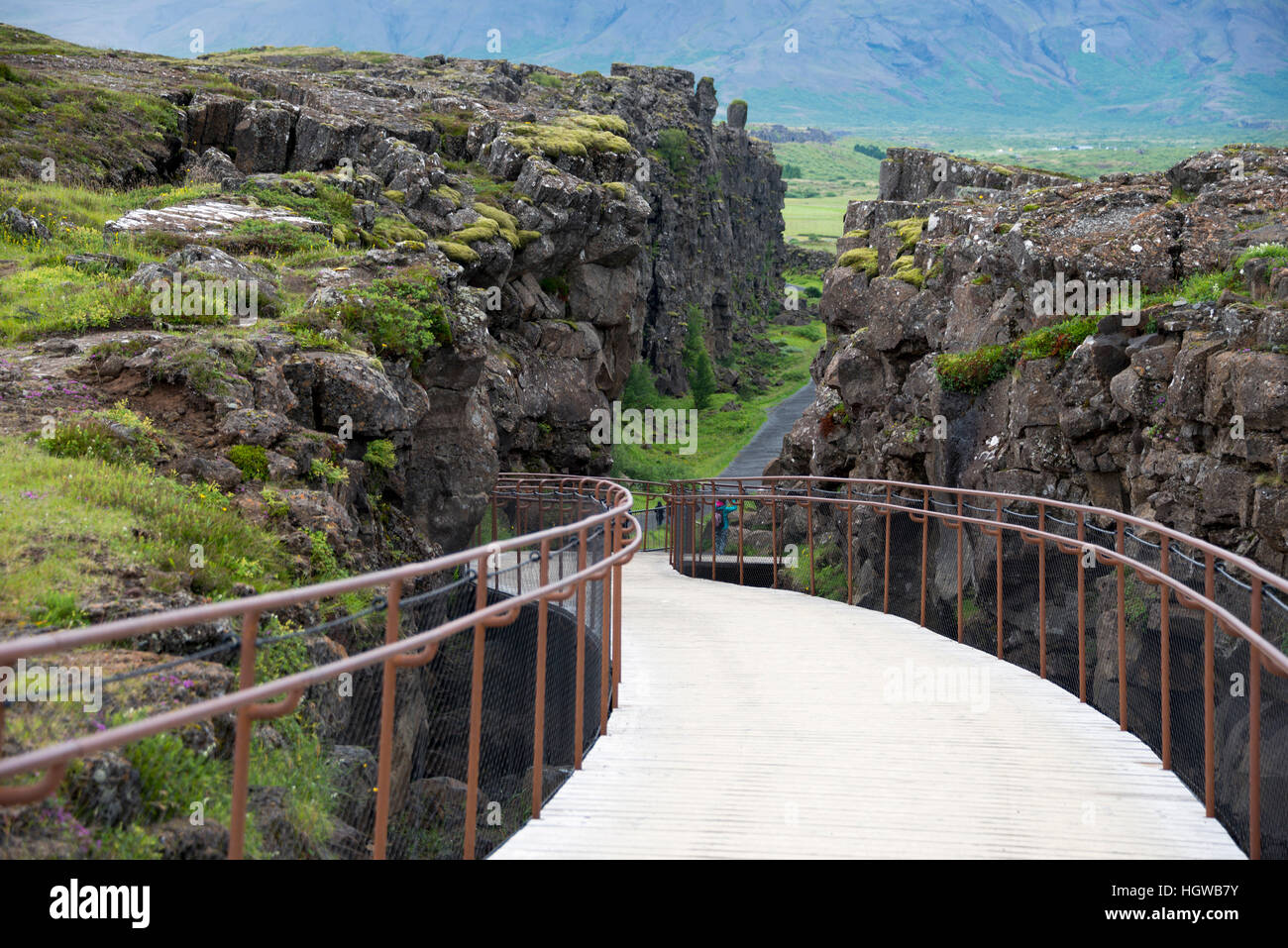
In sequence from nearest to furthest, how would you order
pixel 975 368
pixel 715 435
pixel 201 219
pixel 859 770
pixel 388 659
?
pixel 388 659, pixel 859 770, pixel 975 368, pixel 201 219, pixel 715 435

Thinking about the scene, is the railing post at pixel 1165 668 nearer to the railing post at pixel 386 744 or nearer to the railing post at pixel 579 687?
the railing post at pixel 579 687

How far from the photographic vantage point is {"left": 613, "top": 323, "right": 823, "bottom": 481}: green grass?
158ft

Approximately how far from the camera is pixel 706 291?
77062mm

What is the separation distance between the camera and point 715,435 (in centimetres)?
6069

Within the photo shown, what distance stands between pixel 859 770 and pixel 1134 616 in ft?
17.2

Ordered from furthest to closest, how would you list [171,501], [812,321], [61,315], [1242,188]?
1. [812,321]
2. [1242,188]
3. [61,315]
4. [171,501]

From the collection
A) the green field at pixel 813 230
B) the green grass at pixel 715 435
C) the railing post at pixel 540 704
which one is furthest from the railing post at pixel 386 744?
the green field at pixel 813 230

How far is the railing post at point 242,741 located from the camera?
12.1 feet

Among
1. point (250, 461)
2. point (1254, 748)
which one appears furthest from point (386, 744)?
point (250, 461)

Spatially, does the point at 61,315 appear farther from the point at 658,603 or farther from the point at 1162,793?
the point at 1162,793

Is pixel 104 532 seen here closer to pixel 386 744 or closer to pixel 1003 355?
pixel 386 744
